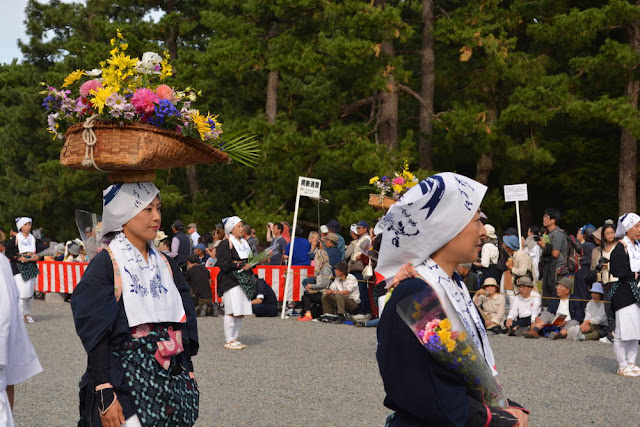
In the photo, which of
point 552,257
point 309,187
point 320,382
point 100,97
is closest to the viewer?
point 100,97

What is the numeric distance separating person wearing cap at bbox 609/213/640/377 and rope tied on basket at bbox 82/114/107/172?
637cm

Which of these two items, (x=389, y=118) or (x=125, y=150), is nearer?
(x=125, y=150)

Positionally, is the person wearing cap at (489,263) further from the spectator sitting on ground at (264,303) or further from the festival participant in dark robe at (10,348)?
the festival participant in dark robe at (10,348)

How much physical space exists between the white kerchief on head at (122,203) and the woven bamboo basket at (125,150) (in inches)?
2.5

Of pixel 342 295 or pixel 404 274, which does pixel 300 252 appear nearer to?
pixel 342 295

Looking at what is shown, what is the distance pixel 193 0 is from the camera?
96.3 feet

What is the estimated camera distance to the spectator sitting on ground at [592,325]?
11.3 metres

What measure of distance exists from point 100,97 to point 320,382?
17.0ft

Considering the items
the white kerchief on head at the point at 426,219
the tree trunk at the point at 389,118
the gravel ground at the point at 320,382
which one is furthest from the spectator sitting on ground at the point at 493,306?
the tree trunk at the point at 389,118

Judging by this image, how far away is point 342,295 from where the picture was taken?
45.7 ft

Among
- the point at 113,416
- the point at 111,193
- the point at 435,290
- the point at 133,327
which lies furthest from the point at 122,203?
the point at 435,290

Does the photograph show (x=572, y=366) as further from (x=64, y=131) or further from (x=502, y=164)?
(x=502, y=164)

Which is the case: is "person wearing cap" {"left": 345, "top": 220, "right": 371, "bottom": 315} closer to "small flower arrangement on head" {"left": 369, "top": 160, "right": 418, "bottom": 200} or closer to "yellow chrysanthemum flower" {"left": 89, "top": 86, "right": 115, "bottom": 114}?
"small flower arrangement on head" {"left": 369, "top": 160, "right": 418, "bottom": 200}

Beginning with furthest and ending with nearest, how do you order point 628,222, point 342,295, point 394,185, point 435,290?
1. point 342,295
2. point 394,185
3. point 628,222
4. point 435,290
